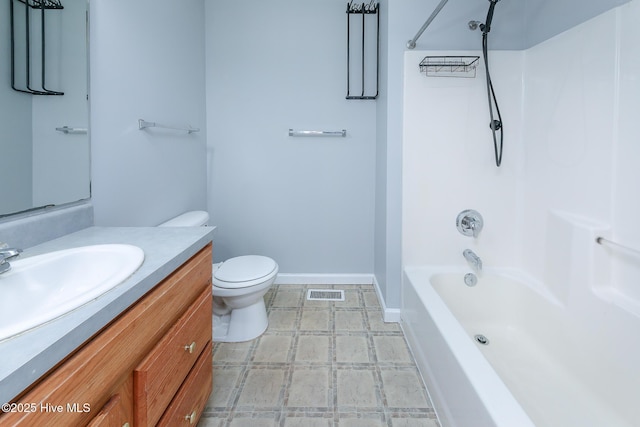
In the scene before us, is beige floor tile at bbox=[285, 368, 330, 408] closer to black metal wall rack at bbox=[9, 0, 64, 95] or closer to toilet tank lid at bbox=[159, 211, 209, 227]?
toilet tank lid at bbox=[159, 211, 209, 227]

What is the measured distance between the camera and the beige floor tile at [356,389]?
144cm

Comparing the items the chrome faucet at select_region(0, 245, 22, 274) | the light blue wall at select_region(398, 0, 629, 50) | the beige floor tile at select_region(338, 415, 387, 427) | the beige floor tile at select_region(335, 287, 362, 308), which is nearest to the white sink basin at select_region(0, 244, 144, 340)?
the chrome faucet at select_region(0, 245, 22, 274)

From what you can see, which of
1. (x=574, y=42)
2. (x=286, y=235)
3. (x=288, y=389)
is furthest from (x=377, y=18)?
(x=288, y=389)

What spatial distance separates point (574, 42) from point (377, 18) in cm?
144

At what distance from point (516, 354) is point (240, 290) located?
1540 millimetres

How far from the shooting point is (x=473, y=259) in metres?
1.90

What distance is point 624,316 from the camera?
122 centimetres

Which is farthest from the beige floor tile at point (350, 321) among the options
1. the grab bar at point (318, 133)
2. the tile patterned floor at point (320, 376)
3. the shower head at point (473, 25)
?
the shower head at point (473, 25)

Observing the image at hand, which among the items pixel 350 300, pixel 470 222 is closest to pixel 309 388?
pixel 350 300

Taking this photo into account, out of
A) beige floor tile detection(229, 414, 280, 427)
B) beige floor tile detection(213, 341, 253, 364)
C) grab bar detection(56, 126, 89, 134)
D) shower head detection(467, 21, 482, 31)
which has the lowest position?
beige floor tile detection(229, 414, 280, 427)

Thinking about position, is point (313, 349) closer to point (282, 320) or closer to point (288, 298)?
point (282, 320)

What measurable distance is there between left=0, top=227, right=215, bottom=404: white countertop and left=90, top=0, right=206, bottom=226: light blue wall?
1.22ft

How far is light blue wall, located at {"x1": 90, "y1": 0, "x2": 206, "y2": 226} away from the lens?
1378 mm

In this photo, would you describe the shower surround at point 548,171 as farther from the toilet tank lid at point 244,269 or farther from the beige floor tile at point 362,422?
the toilet tank lid at point 244,269
